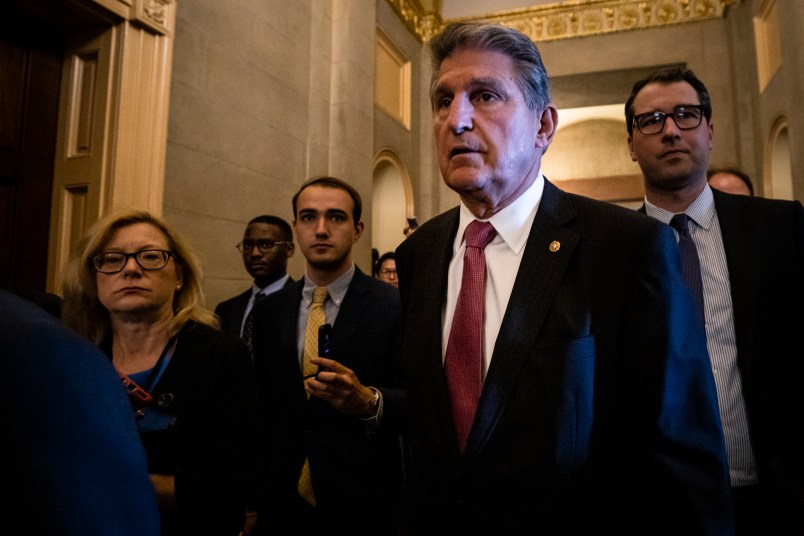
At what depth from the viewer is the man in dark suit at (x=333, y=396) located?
204 centimetres

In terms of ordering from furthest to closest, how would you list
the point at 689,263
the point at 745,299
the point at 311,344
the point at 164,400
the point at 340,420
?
the point at 311,344
the point at 340,420
the point at 164,400
the point at 689,263
the point at 745,299

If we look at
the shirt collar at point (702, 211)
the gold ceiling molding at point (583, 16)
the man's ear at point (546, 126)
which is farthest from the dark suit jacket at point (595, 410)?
the gold ceiling molding at point (583, 16)

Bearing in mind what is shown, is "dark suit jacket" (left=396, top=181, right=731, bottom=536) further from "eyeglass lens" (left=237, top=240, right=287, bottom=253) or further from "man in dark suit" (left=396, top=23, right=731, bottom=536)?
"eyeglass lens" (left=237, top=240, right=287, bottom=253)

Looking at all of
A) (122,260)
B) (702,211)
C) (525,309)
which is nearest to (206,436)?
(122,260)

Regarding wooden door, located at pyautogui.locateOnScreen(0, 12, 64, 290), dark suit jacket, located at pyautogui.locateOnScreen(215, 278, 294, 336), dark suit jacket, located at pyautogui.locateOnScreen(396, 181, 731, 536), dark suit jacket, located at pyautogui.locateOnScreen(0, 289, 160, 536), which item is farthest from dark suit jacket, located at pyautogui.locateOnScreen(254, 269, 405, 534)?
wooden door, located at pyautogui.locateOnScreen(0, 12, 64, 290)

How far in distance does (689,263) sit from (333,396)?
1167 millimetres

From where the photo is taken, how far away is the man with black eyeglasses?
12.3 feet

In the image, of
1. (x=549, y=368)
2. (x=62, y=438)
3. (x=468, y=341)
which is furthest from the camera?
(x=468, y=341)

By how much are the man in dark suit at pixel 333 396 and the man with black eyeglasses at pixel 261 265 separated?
1.32m

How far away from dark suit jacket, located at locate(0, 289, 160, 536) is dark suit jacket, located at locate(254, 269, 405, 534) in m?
1.50

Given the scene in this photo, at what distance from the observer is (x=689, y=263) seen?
1.68 meters

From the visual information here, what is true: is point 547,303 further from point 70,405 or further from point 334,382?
point 70,405

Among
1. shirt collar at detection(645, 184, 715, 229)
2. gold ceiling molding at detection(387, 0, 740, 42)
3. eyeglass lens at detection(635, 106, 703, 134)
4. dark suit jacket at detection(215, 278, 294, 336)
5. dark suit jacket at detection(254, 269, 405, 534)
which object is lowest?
dark suit jacket at detection(254, 269, 405, 534)

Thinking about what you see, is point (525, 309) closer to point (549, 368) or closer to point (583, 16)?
point (549, 368)
